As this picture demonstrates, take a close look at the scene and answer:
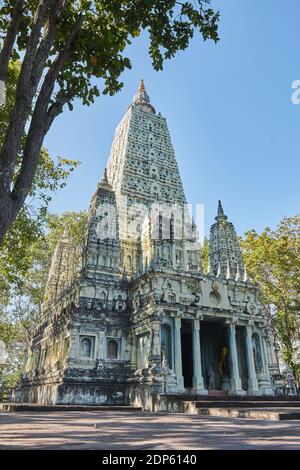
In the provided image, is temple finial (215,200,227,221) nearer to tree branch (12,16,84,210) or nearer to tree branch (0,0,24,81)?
tree branch (12,16,84,210)

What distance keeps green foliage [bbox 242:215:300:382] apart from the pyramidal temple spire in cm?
2103

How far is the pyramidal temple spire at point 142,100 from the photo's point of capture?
144 ft

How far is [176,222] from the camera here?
91.8 ft

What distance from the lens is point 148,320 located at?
20.3m

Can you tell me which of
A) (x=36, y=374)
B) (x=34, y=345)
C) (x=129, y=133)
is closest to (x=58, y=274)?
(x=34, y=345)

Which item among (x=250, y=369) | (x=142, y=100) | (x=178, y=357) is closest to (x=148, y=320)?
(x=178, y=357)

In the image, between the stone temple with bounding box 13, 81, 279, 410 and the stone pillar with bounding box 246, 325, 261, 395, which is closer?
the stone temple with bounding box 13, 81, 279, 410

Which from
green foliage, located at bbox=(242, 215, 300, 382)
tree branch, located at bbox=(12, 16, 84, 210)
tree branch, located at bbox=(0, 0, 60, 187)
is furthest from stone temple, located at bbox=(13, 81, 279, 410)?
tree branch, located at bbox=(0, 0, 60, 187)

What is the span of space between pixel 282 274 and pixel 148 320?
16.4 metres

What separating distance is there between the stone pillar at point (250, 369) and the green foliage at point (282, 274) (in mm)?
9542

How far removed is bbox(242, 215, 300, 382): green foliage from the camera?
102 feet

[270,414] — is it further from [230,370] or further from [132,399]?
[230,370]

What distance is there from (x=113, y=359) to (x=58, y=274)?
1337cm

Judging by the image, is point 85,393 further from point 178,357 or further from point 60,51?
point 60,51
